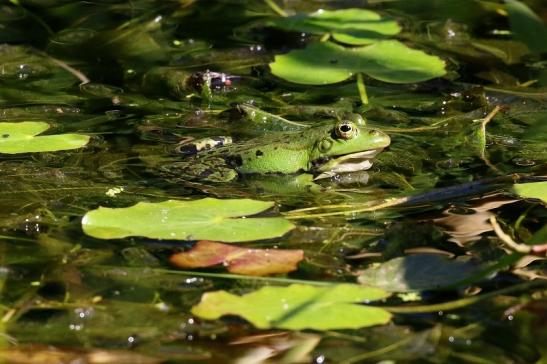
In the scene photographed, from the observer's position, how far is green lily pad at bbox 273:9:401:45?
5203 millimetres

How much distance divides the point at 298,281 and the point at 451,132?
5.46ft

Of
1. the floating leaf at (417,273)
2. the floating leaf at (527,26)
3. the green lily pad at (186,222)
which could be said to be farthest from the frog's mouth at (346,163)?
the floating leaf at (527,26)

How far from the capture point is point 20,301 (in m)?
2.77

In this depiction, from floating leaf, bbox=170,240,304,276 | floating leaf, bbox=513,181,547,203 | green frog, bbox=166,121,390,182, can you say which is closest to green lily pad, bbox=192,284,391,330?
floating leaf, bbox=170,240,304,276

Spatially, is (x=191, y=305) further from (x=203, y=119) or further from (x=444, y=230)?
(x=203, y=119)

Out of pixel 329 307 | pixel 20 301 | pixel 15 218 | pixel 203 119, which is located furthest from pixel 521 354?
pixel 203 119

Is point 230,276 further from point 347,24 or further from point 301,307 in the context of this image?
point 347,24

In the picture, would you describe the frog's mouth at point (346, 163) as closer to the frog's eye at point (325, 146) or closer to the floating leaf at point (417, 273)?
the frog's eye at point (325, 146)

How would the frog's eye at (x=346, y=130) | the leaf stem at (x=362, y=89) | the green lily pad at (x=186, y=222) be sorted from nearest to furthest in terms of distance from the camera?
the green lily pad at (x=186, y=222) < the frog's eye at (x=346, y=130) < the leaf stem at (x=362, y=89)

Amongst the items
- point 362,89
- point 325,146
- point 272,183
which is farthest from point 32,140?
point 362,89

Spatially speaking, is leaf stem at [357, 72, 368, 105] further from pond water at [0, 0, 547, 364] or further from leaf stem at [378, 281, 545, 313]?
leaf stem at [378, 281, 545, 313]

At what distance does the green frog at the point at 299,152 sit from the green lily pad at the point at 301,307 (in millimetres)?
1272

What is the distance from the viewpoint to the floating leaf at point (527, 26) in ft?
16.6

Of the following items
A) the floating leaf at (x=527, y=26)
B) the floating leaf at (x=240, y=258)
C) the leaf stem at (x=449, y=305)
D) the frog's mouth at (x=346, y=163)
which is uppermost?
the leaf stem at (x=449, y=305)
